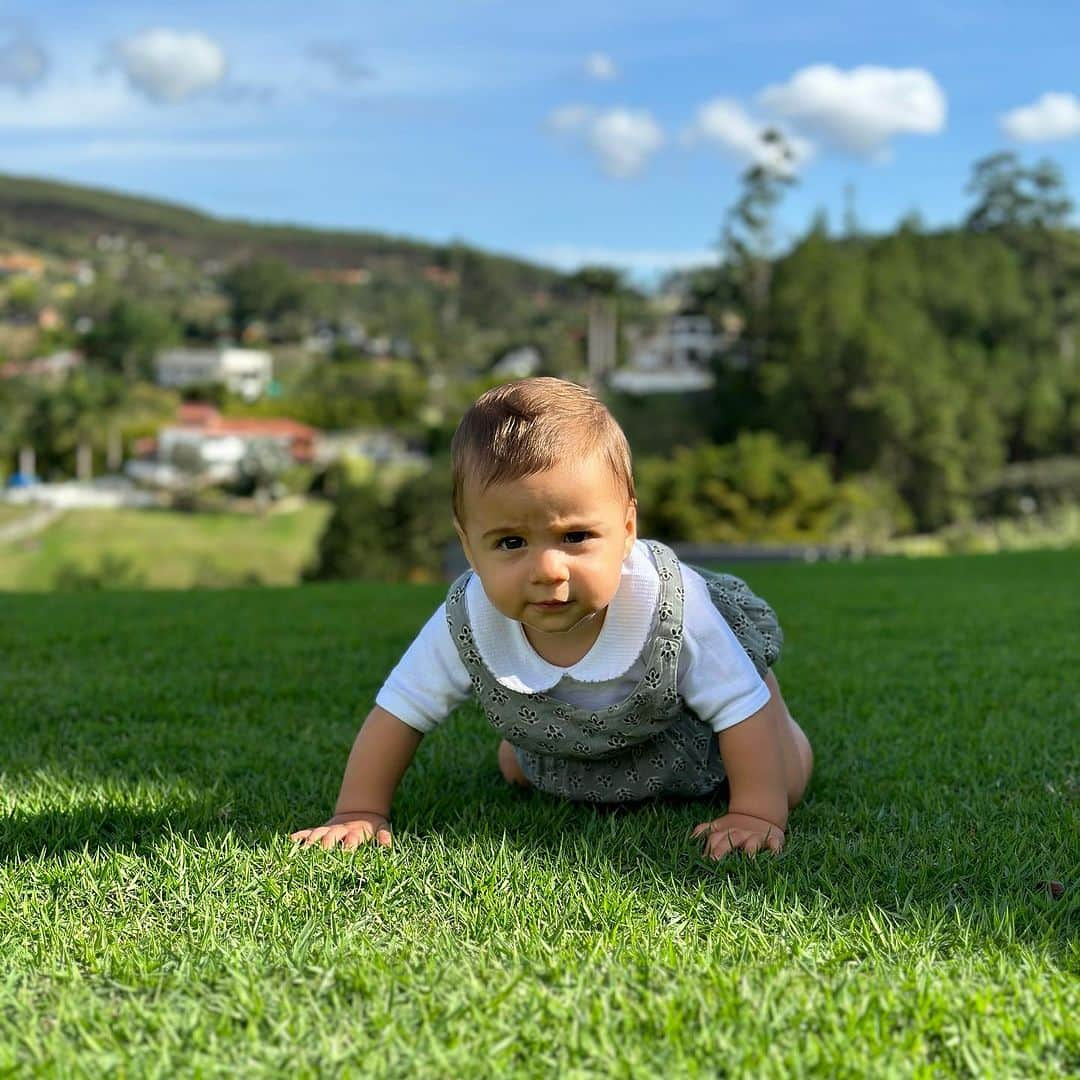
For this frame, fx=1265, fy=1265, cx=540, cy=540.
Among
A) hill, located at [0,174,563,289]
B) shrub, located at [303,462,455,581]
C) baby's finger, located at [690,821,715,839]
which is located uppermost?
hill, located at [0,174,563,289]

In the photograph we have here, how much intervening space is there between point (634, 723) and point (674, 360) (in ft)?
235

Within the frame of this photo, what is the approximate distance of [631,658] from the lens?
7.26 ft

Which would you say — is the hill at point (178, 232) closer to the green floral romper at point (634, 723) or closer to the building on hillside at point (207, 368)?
the building on hillside at point (207, 368)

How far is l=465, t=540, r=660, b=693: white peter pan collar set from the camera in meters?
2.22

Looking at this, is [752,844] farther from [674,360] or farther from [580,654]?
[674,360]

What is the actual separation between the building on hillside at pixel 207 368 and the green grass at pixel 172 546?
45.0 meters

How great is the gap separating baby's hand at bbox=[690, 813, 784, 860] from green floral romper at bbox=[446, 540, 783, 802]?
7.6 inches

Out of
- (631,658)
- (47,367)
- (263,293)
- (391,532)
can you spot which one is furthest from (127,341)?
(631,658)

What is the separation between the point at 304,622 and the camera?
5.81m

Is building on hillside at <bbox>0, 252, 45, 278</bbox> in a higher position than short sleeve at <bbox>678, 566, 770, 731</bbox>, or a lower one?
higher

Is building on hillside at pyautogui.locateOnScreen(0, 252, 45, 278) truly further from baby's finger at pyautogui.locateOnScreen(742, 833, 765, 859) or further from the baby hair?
baby's finger at pyautogui.locateOnScreen(742, 833, 765, 859)

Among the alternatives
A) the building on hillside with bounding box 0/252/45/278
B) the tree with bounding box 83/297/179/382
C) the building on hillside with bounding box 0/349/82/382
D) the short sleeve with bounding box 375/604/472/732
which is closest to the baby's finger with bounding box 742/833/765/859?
the short sleeve with bounding box 375/604/472/732

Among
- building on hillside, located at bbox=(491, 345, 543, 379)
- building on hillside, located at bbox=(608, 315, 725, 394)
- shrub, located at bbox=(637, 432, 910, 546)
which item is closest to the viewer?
shrub, located at bbox=(637, 432, 910, 546)

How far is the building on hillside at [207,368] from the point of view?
10131 centimetres
